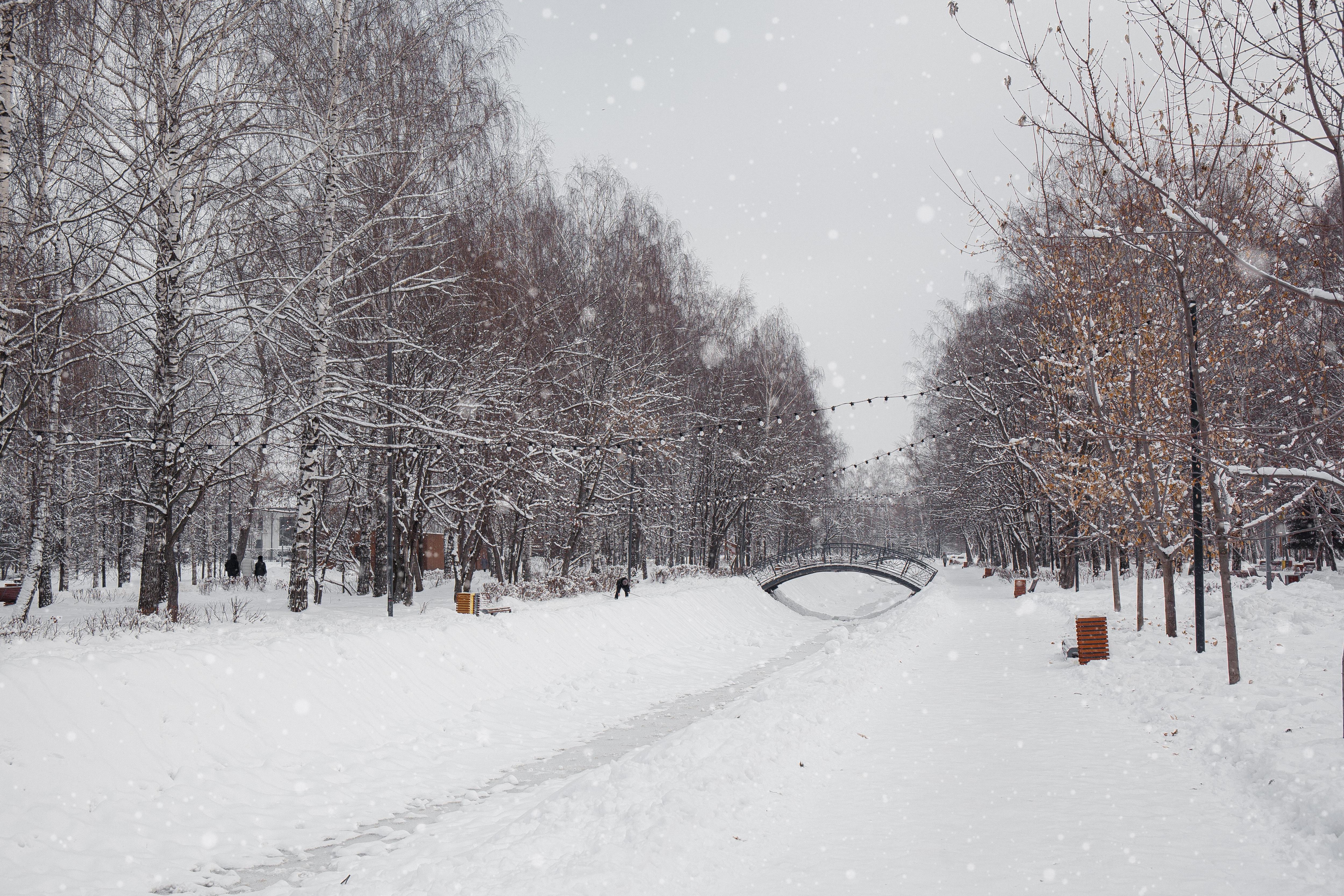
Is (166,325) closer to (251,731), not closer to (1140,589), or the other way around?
(251,731)

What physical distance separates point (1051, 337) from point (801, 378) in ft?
80.0

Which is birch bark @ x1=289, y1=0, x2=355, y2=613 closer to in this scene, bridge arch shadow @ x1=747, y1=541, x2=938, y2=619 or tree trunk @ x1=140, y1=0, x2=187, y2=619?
tree trunk @ x1=140, y1=0, x2=187, y2=619

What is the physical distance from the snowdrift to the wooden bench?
697cm

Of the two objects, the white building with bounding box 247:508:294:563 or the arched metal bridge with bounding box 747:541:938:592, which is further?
the white building with bounding box 247:508:294:563

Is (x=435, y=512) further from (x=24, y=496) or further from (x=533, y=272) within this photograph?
(x=24, y=496)

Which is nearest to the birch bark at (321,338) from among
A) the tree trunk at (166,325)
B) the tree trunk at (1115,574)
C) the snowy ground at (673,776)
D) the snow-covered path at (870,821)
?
the tree trunk at (166,325)

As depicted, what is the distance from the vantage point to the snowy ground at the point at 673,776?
16.6 ft

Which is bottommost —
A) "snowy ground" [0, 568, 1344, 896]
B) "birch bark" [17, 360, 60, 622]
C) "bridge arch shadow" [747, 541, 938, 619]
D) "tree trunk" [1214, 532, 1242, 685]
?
"bridge arch shadow" [747, 541, 938, 619]

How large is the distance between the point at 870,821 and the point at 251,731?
601 centimetres

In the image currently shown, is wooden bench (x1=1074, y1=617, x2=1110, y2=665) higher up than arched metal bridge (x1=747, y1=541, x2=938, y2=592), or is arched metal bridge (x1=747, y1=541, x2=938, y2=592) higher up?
wooden bench (x1=1074, y1=617, x2=1110, y2=665)

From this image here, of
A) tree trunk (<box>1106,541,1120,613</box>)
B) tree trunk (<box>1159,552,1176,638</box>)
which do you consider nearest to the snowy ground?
tree trunk (<box>1159,552,1176,638</box>)

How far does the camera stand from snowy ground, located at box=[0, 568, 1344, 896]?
16.6ft

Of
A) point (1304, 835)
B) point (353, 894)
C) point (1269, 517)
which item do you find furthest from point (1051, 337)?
point (353, 894)

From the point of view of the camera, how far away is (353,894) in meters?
4.78
